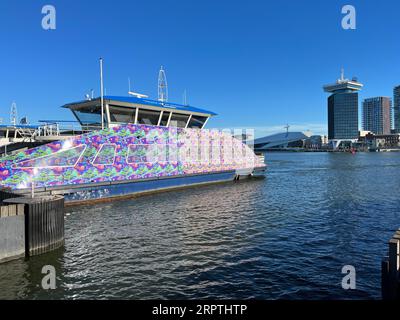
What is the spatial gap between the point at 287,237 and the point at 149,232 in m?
6.25

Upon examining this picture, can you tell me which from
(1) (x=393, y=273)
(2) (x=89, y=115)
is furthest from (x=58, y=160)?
(1) (x=393, y=273)

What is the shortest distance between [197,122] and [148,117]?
723 centimetres

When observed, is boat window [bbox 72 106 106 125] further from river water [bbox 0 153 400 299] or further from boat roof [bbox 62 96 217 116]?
river water [bbox 0 153 400 299]

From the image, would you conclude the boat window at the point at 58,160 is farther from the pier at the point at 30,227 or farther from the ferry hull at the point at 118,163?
the pier at the point at 30,227

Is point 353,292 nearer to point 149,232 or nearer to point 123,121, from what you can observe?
point 149,232

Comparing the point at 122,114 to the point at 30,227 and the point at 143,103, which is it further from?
the point at 30,227

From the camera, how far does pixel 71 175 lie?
67.3 ft

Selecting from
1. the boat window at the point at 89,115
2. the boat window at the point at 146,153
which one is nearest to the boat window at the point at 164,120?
the boat window at the point at 146,153

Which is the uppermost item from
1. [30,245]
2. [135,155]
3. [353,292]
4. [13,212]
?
[135,155]

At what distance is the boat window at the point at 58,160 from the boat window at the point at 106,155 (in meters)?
1.29

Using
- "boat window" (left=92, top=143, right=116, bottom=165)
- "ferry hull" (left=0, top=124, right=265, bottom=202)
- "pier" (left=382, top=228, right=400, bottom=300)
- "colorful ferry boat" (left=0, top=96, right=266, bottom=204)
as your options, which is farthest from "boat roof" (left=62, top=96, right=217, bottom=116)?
"pier" (left=382, top=228, right=400, bottom=300)

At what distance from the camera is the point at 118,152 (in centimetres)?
2322

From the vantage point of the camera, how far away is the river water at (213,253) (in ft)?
28.0
